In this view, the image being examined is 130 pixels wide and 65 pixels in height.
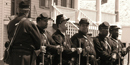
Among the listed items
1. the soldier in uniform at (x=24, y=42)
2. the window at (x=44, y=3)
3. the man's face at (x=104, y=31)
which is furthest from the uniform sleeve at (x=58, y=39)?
the window at (x=44, y=3)

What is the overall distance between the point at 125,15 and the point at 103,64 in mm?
24132

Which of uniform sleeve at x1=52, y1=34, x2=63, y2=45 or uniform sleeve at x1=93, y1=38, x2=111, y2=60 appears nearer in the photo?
uniform sleeve at x1=52, y1=34, x2=63, y2=45

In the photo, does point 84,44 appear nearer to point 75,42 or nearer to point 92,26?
point 75,42

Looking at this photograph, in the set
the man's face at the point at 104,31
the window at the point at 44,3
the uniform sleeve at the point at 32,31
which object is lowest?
the man's face at the point at 104,31

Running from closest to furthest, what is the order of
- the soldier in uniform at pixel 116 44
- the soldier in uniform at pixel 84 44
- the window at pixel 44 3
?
1. the soldier in uniform at pixel 84 44
2. the soldier in uniform at pixel 116 44
3. the window at pixel 44 3

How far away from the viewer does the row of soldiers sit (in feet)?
20.6

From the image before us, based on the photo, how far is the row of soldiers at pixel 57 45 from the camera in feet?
20.6

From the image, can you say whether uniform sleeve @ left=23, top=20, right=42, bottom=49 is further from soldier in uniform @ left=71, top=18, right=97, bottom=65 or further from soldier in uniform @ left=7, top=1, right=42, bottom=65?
soldier in uniform @ left=71, top=18, right=97, bottom=65

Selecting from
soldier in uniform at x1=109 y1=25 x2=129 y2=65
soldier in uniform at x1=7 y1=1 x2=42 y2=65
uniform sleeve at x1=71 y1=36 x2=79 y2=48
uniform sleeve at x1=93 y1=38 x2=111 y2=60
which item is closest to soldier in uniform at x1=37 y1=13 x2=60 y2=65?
soldier in uniform at x1=7 y1=1 x2=42 y2=65

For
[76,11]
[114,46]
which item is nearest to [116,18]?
[76,11]

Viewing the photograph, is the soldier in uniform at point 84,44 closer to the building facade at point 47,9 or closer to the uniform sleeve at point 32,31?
the uniform sleeve at point 32,31

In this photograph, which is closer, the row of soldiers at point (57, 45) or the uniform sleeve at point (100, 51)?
the row of soldiers at point (57, 45)

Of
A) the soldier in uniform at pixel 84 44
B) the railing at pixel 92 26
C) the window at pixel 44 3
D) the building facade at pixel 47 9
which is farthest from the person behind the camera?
the window at pixel 44 3

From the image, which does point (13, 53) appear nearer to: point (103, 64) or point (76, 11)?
point (103, 64)
